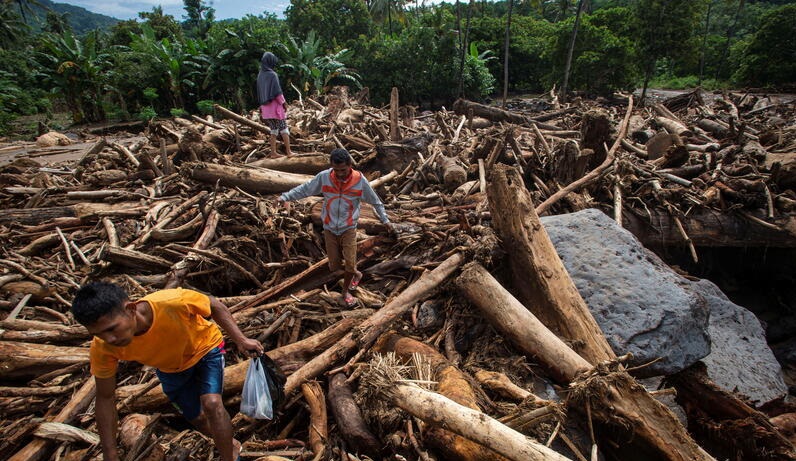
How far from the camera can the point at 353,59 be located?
24656mm

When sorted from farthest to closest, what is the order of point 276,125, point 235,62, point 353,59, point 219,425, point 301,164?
point 353,59 → point 235,62 → point 276,125 → point 301,164 → point 219,425

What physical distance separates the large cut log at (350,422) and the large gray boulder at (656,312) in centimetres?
213

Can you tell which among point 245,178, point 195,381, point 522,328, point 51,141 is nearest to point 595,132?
point 522,328

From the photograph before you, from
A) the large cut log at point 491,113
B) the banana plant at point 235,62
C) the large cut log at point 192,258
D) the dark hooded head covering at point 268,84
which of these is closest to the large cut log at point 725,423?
the large cut log at point 192,258

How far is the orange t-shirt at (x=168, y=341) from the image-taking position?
2.05 metres

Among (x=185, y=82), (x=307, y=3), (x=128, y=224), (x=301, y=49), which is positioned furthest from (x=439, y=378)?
(x=307, y=3)

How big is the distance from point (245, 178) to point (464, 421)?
4.86 metres

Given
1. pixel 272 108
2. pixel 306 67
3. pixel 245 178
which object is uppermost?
pixel 306 67

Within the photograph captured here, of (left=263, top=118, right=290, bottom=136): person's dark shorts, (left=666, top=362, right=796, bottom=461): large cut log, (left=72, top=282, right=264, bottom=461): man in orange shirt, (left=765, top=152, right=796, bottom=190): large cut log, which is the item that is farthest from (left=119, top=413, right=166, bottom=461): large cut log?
(left=765, top=152, right=796, bottom=190): large cut log

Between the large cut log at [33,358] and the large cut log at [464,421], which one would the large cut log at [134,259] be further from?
the large cut log at [464,421]

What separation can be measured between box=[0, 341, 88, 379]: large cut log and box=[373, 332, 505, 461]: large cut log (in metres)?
2.72

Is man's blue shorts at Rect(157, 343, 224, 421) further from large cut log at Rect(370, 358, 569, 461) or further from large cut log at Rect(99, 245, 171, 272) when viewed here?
large cut log at Rect(99, 245, 171, 272)

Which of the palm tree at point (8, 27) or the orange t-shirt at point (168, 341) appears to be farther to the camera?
the palm tree at point (8, 27)

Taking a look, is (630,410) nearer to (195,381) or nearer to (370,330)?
(370,330)
